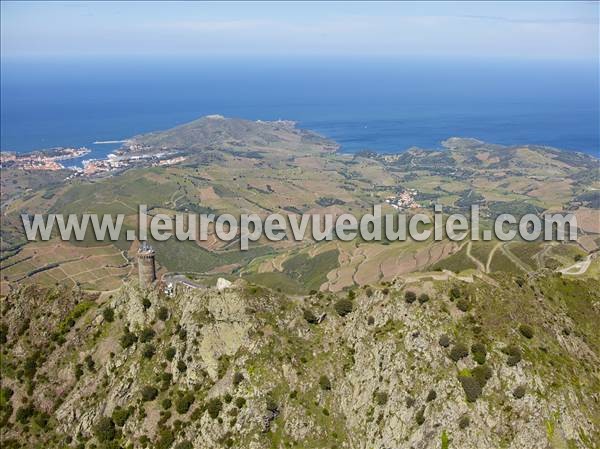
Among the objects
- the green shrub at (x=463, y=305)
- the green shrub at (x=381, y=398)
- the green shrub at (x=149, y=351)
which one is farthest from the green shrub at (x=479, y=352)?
the green shrub at (x=149, y=351)

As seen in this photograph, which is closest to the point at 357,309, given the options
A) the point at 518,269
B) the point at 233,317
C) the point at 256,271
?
the point at 233,317

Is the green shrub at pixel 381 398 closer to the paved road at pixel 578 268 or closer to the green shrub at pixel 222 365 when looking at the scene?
the green shrub at pixel 222 365

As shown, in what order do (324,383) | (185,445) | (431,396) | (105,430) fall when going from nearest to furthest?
1. (431,396)
2. (185,445)
3. (105,430)
4. (324,383)

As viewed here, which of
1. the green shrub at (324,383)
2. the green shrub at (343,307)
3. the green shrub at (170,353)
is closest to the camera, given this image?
the green shrub at (324,383)

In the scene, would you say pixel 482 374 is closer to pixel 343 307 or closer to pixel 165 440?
pixel 343 307

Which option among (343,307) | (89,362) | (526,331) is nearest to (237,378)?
(343,307)

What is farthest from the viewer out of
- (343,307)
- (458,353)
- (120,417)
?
(343,307)

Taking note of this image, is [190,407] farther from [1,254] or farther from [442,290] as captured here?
[1,254]
